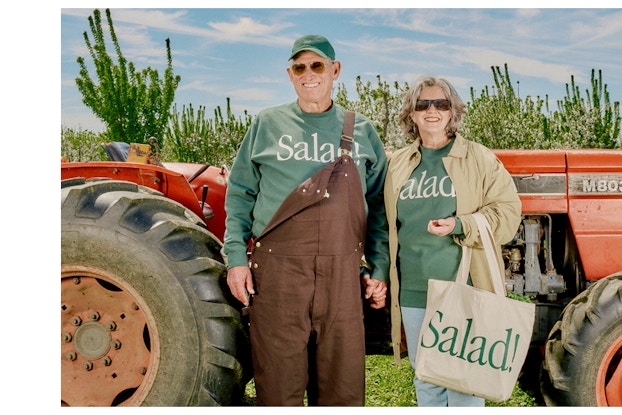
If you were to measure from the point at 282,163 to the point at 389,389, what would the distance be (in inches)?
79.7

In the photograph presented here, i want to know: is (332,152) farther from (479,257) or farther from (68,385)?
(68,385)

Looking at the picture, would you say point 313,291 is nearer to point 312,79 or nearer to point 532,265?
point 312,79

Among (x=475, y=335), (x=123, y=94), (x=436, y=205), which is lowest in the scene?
(x=475, y=335)

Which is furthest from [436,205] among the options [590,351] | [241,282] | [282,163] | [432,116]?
[590,351]

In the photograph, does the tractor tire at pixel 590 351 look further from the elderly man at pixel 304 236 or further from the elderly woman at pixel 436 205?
the elderly man at pixel 304 236

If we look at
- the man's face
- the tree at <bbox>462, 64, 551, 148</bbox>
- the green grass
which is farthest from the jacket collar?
the tree at <bbox>462, 64, 551, 148</bbox>

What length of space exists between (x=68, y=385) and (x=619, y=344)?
9.31 ft

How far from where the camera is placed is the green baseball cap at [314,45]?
268cm

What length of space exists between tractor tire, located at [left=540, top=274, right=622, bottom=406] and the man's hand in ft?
5.45

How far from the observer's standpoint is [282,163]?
2.66 m

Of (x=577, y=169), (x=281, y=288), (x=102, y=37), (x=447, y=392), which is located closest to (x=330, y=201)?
(x=281, y=288)

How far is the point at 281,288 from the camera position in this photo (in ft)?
8.60

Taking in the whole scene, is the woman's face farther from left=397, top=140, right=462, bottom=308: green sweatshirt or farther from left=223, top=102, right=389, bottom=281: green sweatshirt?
left=223, top=102, right=389, bottom=281: green sweatshirt

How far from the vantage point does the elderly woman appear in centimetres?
269
